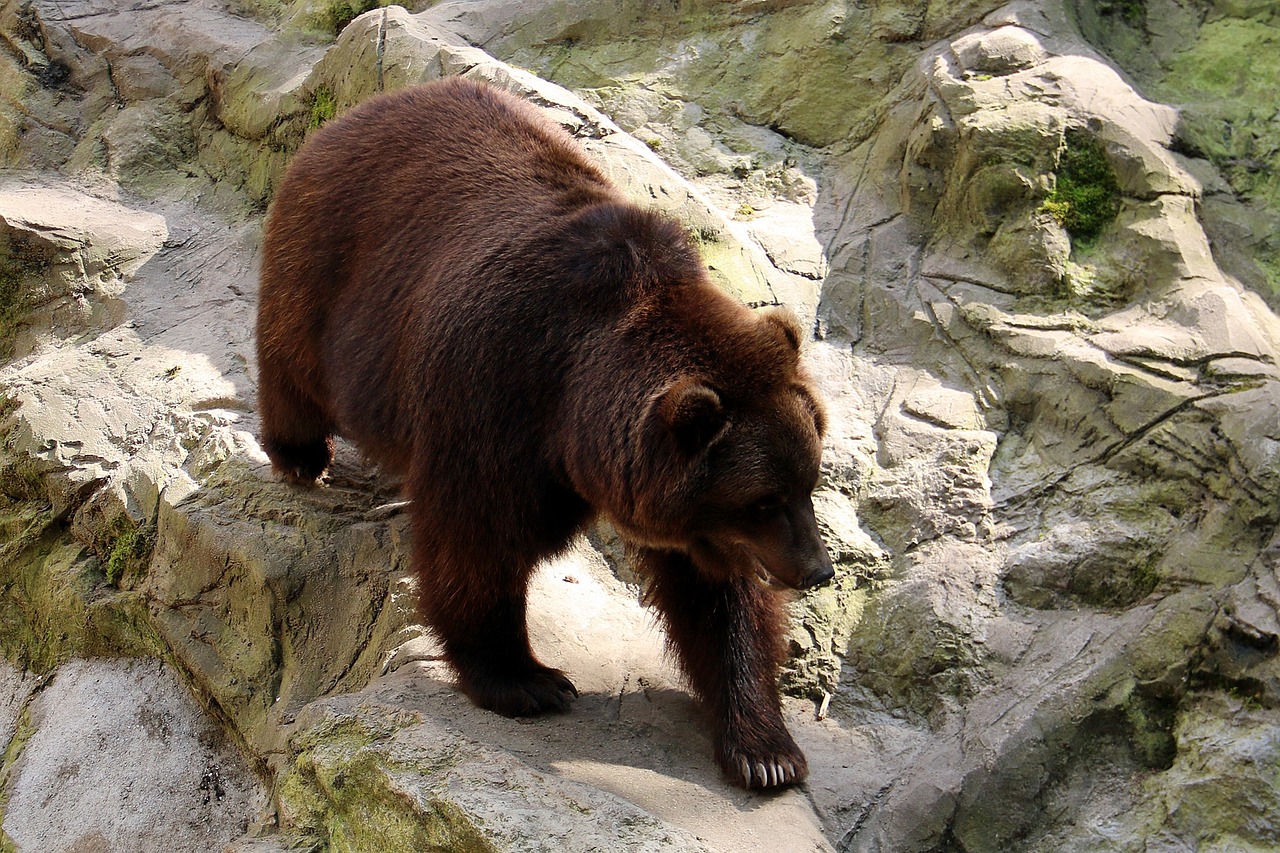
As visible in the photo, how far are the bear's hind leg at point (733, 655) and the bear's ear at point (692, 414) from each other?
0.94m

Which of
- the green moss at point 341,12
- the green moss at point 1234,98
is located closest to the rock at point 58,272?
the green moss at point 341,12

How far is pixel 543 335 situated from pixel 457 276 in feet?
1.92

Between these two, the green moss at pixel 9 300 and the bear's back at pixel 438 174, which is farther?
the green moss at pixel 9 300

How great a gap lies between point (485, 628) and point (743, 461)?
1514 mm

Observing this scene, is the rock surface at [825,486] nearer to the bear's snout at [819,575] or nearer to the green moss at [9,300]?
the green moss at [9,300]

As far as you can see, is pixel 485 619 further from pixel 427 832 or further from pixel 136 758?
pixel 136 758

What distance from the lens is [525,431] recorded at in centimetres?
511

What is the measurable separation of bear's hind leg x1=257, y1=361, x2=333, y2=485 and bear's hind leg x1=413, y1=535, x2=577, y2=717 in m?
1.79

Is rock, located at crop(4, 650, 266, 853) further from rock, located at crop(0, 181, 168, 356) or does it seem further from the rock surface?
rock, located at crop(0, 181, 168, 356)

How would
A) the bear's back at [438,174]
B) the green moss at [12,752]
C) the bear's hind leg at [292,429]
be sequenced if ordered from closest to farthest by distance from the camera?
the bear's back at [438,174] < the bear's hind leg at [292,429] < the green moss at [12,752]

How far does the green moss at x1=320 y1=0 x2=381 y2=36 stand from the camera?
10688mm

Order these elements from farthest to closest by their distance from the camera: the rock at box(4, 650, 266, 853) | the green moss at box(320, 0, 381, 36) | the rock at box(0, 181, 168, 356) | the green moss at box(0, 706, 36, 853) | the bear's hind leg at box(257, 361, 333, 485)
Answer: the green moss at box(320, 0, 381, 36)
the rock at box(0, 181, 168, 356)
the green moss at box(0, 706, 36, 853)
the bear's hind leg at box(257, 361, 333, 485)
the rock at box(4, 650, 266, 853)

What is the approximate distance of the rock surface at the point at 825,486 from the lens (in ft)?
16.6

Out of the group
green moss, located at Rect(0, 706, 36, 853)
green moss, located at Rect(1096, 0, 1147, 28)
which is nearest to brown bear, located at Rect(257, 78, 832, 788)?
green moss, located at Rect(0, 706, 36, 853)
